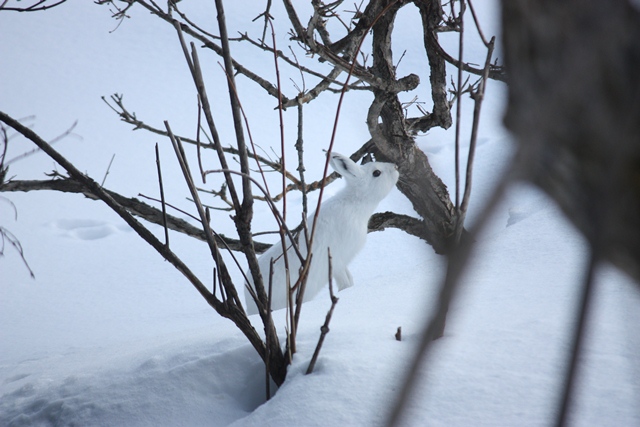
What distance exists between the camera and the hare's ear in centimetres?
237

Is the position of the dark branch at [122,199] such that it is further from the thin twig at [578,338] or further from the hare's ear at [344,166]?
the thin twig at [578,338]

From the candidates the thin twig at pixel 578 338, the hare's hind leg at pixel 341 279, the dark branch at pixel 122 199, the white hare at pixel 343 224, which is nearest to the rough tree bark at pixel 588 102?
the thin twig at pixel 578 338

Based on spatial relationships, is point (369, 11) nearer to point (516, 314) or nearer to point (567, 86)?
point (516, 314)

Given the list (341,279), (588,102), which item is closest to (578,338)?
(588,102)

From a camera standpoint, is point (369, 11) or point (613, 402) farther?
point (369, 11)

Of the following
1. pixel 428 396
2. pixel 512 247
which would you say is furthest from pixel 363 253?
pixel 428 396

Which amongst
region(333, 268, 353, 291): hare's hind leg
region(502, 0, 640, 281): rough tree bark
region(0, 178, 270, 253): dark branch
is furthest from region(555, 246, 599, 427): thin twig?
region(333, 268, 353, 291): hare's hind leg

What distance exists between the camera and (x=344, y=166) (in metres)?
2.40

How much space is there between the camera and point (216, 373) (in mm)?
1028

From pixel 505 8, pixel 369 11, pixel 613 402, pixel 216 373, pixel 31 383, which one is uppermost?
pixel 369 11

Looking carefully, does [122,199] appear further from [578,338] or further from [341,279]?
[578,338]

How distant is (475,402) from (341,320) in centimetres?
55

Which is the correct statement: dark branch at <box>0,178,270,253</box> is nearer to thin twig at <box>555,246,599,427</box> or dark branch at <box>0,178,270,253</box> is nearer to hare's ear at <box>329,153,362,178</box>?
hare's ear at <box>329,153,362,178</box>

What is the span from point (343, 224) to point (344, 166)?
0.27 metres
